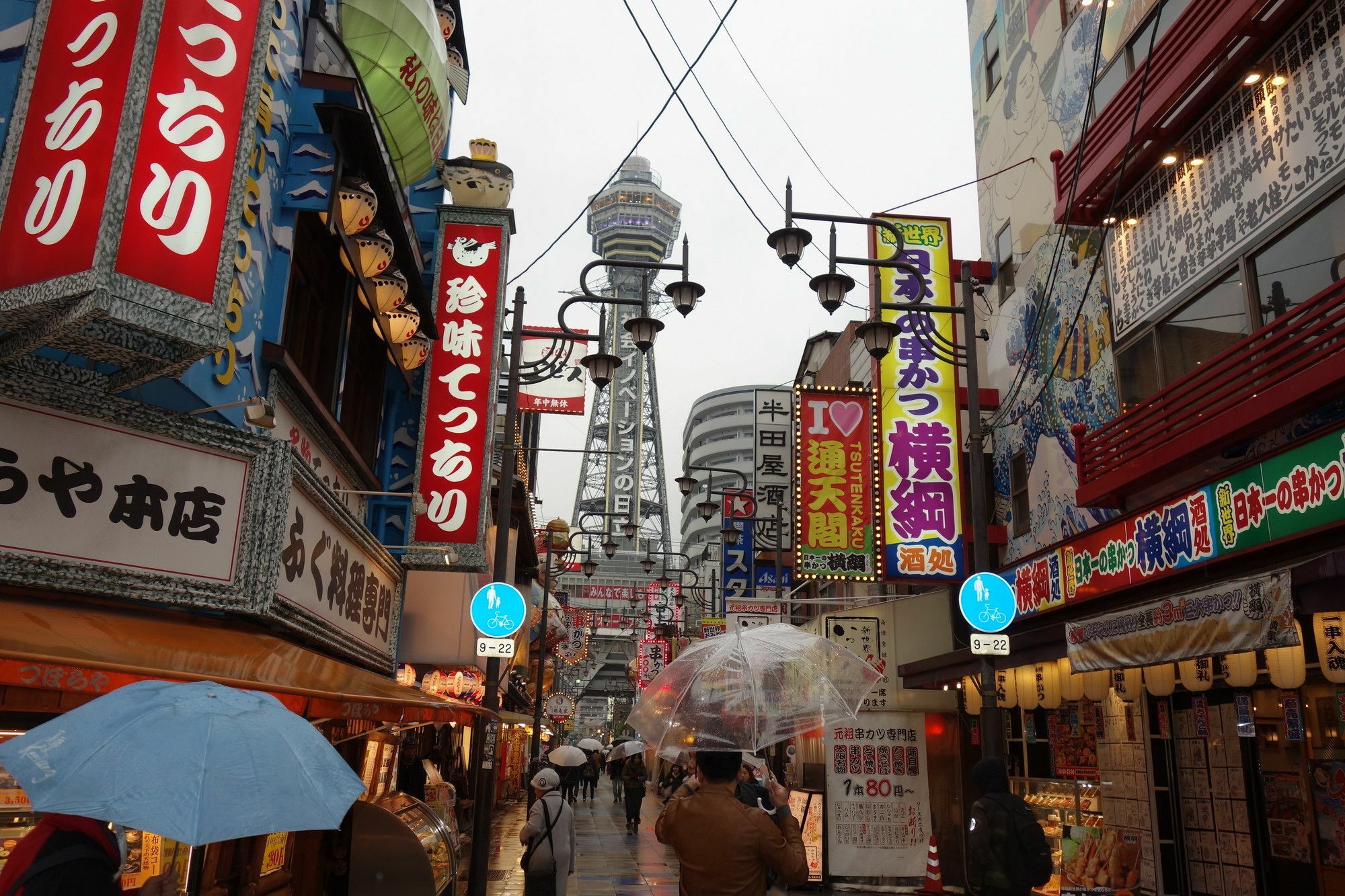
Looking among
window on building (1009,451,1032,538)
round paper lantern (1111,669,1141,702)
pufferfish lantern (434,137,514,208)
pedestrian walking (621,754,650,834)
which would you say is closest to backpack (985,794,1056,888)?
round paper lantern (1111,669,1141,702)

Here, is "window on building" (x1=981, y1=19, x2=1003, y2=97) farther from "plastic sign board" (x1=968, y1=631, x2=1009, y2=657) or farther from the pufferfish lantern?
"plastic sign board" (x1=968, y1=631, x2=1009, y2=657)

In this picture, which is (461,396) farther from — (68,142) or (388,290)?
(68,142)

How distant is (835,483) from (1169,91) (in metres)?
8.51

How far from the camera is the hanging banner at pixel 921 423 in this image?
52.6 feet

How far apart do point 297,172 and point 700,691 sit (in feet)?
18.5

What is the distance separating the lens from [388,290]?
10.9 meters

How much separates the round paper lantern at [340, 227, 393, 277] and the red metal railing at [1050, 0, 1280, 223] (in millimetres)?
8568

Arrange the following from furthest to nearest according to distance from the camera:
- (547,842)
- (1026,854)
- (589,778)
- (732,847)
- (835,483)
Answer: (589,778) < (835,483) < (547,842) < (1026,854) < (732,847)

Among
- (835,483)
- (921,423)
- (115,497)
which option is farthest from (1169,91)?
(115,497)

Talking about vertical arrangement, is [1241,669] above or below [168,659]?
above

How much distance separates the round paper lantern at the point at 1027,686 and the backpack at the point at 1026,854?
802cm

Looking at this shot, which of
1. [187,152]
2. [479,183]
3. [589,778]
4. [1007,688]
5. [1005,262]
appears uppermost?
[1005,262]

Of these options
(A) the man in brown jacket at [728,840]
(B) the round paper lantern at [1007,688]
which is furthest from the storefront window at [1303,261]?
(A) the man in brown jacket at [728,840]

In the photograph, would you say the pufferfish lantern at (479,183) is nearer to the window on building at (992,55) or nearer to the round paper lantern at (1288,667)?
the window on building at (992,55)
